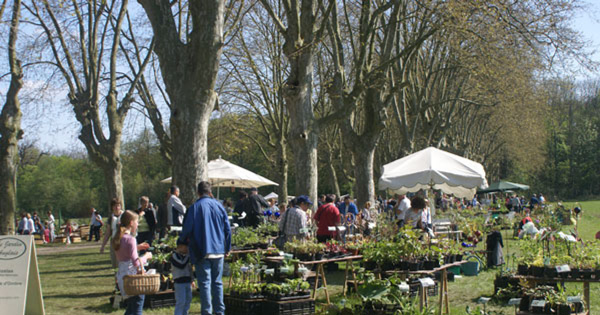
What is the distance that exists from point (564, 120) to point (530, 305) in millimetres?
80945

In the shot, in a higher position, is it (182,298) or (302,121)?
(302,121)

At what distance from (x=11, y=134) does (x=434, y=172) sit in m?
10.9

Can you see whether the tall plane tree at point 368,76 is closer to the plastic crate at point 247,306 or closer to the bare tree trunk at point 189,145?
the bare tree trunk at point 189,145

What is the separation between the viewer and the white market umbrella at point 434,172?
558 inches

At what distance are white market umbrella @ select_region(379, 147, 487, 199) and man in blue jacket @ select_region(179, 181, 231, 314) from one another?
7583mm

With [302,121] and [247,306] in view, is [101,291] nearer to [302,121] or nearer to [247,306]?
[247,306]

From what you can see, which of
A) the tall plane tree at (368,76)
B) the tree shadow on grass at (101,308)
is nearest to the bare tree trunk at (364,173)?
the tall plane tree at (368,76)

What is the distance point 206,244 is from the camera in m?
7.57

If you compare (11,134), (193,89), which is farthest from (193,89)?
(11,134)

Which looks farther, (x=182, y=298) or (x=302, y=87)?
(x=302, y=87)

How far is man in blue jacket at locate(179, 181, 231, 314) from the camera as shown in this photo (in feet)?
25.0

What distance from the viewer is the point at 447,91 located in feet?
106

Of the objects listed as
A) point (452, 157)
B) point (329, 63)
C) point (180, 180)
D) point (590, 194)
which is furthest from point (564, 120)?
point (180, 180)

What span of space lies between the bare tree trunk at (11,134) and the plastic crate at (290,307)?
35.0 feet
